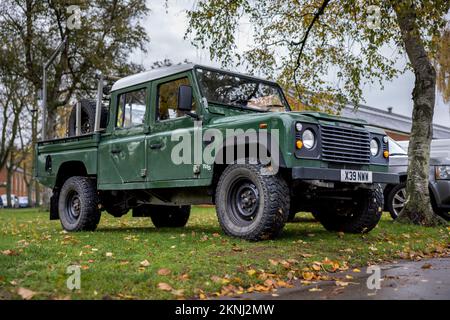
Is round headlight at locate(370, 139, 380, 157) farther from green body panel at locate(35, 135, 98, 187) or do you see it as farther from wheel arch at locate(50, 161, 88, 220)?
wheel arch at locate(50, 161, 88, 220)

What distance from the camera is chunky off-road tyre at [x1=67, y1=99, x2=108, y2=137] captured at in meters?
9.66

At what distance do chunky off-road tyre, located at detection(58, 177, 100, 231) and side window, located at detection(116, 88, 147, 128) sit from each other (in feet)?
3.95

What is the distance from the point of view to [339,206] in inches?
323

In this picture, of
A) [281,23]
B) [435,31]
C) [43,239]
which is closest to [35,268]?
[43,239]

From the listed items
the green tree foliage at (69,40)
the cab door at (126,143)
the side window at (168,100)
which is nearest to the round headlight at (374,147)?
the side window at (168,100)

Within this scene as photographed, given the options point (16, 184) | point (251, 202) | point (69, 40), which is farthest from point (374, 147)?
point (16, 184)

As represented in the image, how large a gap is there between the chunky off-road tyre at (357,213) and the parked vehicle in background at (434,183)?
2372mm

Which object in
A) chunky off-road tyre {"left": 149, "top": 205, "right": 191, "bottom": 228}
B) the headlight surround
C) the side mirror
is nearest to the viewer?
the side mirror

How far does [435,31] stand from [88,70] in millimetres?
18869

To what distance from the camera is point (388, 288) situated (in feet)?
15.2

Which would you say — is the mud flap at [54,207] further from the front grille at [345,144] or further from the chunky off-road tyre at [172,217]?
the front grille at [345,144]

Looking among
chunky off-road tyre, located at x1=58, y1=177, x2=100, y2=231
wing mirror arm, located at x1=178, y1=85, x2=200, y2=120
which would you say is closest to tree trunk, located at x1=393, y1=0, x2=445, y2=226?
wing mirror arm, located at x1=178, y1=85, x2=200, y2=120

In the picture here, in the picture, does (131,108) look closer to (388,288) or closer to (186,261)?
(186,261)

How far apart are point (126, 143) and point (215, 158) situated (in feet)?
6.92
